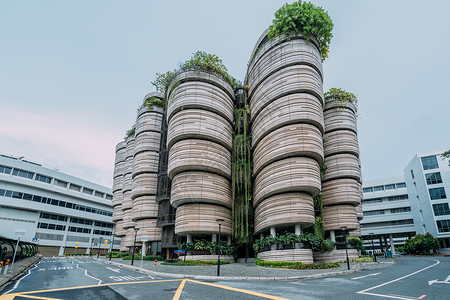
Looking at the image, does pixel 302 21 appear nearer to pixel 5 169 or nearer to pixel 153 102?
pixel 153 102

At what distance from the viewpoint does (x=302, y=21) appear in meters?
33.5

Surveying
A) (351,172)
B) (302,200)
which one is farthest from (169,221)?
(351,172)

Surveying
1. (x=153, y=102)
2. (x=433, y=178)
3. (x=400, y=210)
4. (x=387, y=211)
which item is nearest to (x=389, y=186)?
(x=400, y=210)

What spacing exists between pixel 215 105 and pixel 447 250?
2133 inches

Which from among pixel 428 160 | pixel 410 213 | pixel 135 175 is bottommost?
pixel 410 213

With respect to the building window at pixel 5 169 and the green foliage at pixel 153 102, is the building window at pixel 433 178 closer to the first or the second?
the green foliage at pixel 153 102

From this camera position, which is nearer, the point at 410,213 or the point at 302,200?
the point at 302,200

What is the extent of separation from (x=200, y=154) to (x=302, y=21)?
72.0 feet

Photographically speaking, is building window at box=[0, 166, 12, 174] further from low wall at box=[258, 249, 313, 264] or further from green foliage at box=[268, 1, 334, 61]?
green foliage at box=[268, 1, 334, 61]

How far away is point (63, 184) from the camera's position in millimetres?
71312

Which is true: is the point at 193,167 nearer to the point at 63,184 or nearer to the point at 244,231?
the point at 244,231

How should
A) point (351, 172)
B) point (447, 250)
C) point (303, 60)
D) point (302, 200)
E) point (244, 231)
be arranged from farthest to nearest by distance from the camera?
1. point (447, 250)
2. point (351, 172)
3. point (244, 231)
4. point (303, 60)
5. point (302, 200)

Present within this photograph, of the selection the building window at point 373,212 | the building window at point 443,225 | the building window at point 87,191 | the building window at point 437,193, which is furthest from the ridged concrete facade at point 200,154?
the building window at point 373,212

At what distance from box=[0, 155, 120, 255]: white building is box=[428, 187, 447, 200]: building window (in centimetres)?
7266
